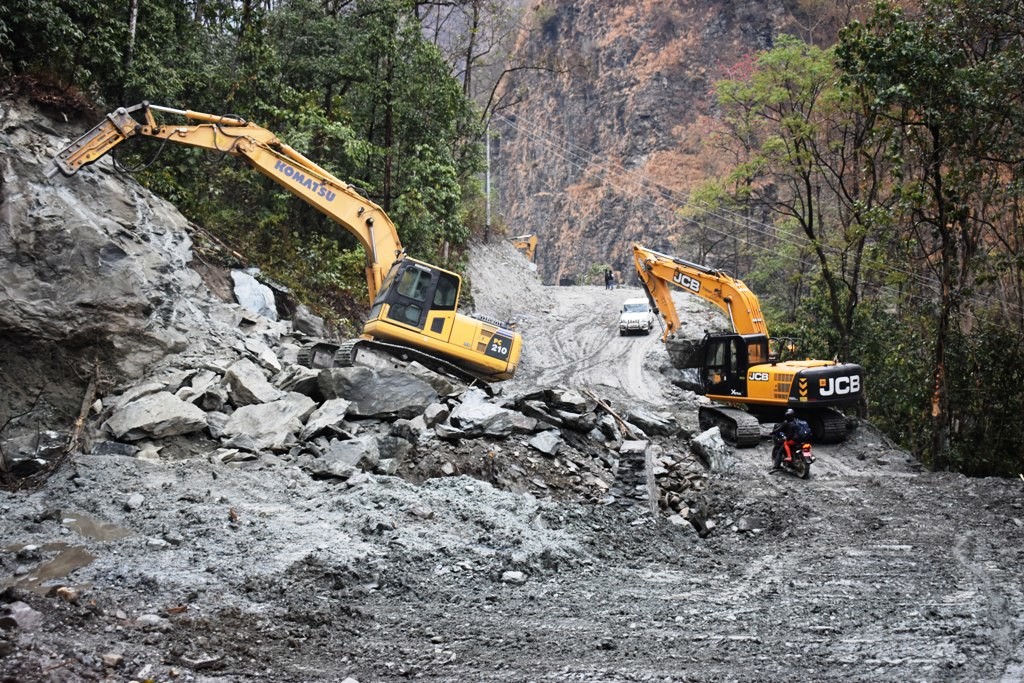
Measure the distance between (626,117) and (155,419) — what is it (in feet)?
214

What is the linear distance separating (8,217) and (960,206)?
49.7 ft

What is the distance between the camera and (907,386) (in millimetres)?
19062

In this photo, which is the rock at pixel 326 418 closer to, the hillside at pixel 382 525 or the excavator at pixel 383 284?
the hillside at pixel 382 525

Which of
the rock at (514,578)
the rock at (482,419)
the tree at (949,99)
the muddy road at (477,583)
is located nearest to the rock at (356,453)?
the muddy road at (477,583)

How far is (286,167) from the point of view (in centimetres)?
1498

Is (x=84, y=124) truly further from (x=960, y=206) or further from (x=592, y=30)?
(x=592, y=30)

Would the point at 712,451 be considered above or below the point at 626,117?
below

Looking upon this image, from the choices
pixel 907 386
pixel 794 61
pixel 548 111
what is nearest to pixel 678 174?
pixel 548 111

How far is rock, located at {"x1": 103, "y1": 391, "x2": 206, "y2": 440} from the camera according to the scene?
948cm

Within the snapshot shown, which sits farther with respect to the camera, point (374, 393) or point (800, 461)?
point (800, 461)


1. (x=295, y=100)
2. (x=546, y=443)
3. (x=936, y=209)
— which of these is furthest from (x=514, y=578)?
(x=295, y=100)

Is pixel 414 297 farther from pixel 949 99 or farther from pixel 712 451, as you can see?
pixel 949 99

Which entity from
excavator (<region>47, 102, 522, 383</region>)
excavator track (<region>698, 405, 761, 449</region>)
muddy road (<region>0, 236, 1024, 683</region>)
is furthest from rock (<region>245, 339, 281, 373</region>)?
excavator track (<region>698, 405, 761, 449</region>)

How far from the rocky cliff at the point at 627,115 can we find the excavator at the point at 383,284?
4897cm
